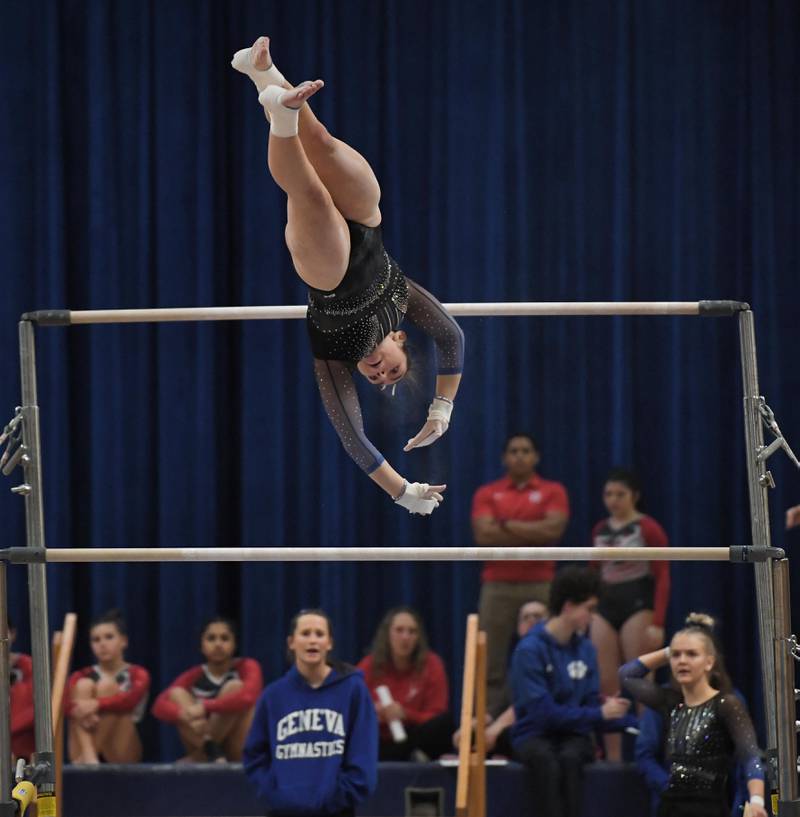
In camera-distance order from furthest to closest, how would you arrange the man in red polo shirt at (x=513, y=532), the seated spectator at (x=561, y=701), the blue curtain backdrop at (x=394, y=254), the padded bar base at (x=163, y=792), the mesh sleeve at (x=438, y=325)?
the blue curtain backdrop at (x=394, y=254)
the man in red polo shirt at (x=513, y=532)
the padded bar base at (x=163, y=792)
the seated spectator at (x=561, y=701)
the mesh sleeve at (x=438, y=325)

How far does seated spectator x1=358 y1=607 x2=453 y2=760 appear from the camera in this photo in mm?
6684

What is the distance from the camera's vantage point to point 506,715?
21.9 feet

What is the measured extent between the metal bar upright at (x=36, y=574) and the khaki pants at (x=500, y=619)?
2.77 m

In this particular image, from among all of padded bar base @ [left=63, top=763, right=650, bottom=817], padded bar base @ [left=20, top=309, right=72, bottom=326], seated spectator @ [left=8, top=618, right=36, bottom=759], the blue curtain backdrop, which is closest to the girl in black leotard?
padded bar base @ [left=63, top=763, right=650, bottom=817]

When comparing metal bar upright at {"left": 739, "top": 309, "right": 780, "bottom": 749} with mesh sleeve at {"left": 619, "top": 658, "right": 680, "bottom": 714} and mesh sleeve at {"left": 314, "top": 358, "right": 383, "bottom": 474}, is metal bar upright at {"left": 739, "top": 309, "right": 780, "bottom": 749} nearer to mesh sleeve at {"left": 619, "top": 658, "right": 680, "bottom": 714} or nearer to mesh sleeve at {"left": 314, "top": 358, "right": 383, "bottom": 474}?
mesh sleeve at {"left": 619, "top": 658, "right": 680, "bottom": 714}

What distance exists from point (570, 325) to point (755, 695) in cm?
219

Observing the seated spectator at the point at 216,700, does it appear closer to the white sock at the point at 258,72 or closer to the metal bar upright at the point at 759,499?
the metal bar upright at the point at 759,499

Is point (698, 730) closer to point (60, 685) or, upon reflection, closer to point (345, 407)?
point (345, 407)

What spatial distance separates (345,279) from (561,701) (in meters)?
2.89

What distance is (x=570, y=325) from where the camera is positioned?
26.0 feet

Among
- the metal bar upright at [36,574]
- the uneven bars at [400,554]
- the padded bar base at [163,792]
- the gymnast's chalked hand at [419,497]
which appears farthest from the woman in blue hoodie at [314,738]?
the gymnast's chalked hand at [419,497]

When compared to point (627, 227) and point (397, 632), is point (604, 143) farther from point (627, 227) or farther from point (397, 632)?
point (397, 632)

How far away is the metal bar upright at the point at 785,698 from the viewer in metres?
4.34

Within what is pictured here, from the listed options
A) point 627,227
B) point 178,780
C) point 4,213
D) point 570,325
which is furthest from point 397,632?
point 4,213
